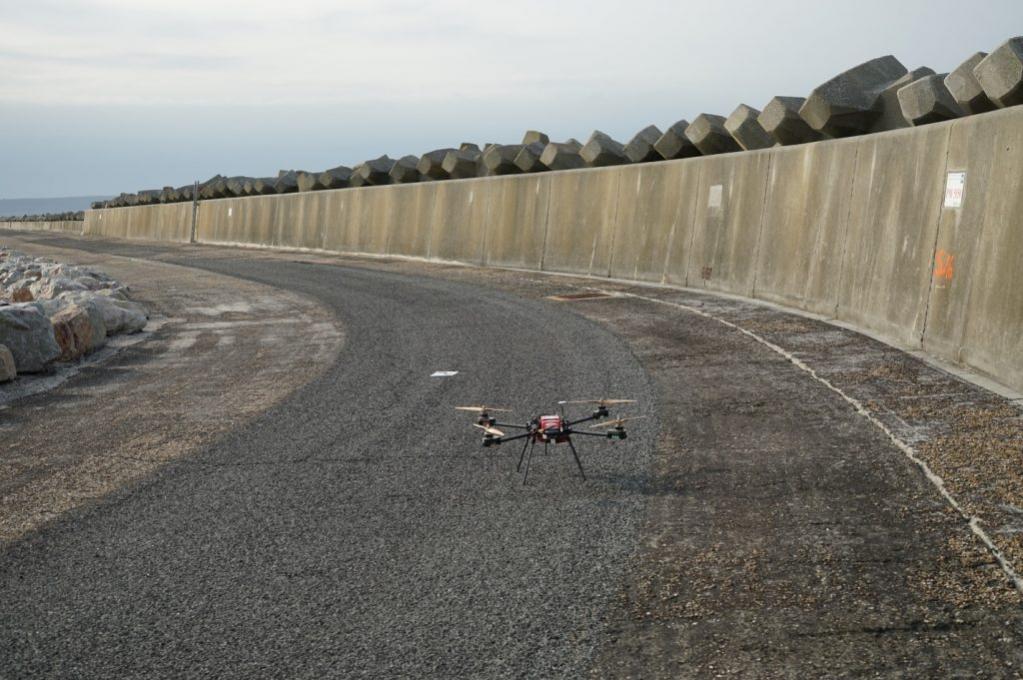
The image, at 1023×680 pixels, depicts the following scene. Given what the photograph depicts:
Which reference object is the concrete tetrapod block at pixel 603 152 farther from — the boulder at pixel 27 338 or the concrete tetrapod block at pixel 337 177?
the concrete tetrapod block at pixel 337 177

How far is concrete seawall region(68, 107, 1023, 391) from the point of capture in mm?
8938

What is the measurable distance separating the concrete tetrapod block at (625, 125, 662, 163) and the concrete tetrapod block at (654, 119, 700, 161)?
24.7 inches

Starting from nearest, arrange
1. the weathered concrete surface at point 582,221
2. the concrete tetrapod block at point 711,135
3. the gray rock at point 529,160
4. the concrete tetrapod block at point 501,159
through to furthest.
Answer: the concrete tetrapod block at point 711,135 < the weathered concrete surface at point 582,221 < the gray rock at point 529,160 < the concrete tetrapod block at point 501,159

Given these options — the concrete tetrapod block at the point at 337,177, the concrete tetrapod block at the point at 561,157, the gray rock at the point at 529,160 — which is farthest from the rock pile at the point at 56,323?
the concrete tetrapod block at the point at 337,177

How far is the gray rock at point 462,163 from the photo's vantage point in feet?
88.8

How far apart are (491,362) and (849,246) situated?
4.55 metres

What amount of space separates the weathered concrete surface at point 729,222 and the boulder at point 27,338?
9.22 m

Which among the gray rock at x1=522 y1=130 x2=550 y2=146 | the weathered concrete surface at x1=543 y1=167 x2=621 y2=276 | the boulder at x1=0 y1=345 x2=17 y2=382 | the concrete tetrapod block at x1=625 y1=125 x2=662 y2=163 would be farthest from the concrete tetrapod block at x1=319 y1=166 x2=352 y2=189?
the boulder at x1=0 y1=345 x2=17 y2=382

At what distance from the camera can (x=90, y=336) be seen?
43.8 feet

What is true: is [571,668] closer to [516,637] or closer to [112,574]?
[516,637]

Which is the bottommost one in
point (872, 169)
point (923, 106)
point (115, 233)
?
point (115, 233)

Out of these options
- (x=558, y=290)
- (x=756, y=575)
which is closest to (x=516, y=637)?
(x=756, y=575)

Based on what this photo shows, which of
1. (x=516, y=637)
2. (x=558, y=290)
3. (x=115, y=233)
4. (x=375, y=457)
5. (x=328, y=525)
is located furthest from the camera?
(x=115, y=233)

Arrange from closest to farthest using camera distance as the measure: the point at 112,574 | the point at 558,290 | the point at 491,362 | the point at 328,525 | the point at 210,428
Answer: the point at 112,574, the point at 328,525, the point at 210,428, the point at 491,362, the point at 558,290
